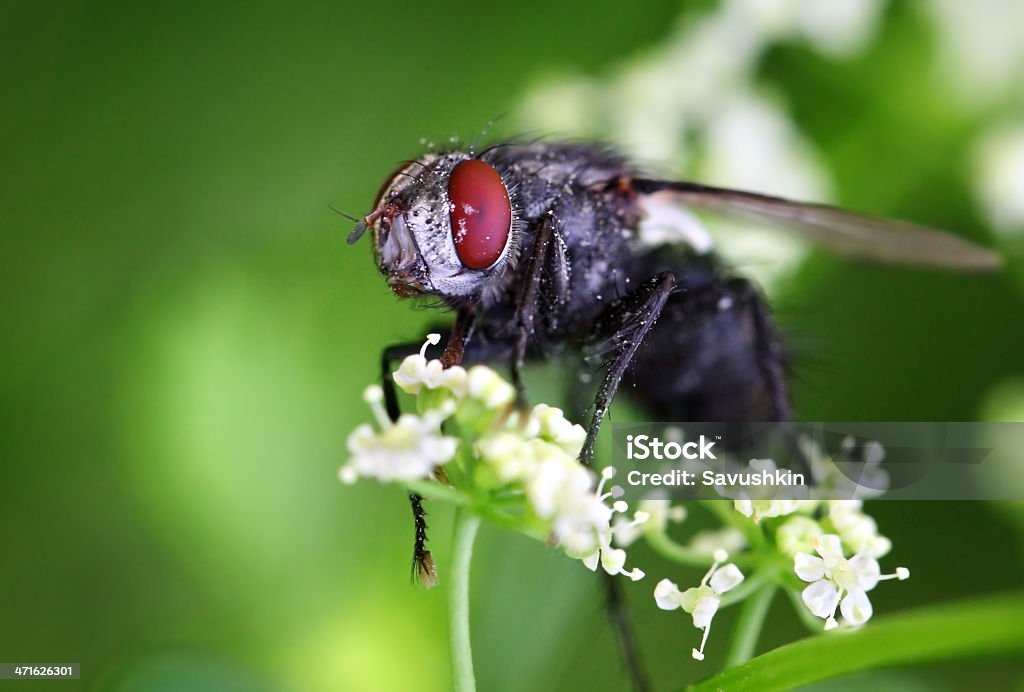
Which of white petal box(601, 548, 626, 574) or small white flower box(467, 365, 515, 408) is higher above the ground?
small white flower box(467, 365, 515, 408)

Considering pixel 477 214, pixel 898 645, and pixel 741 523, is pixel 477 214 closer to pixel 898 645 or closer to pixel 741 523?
pixel 741 523

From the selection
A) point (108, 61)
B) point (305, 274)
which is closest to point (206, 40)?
point (108, 61)

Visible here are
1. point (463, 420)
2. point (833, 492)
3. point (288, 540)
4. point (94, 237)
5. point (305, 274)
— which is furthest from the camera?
point (94, 237)

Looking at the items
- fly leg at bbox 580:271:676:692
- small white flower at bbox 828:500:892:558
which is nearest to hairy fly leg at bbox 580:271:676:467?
fly leg at bbox 580:271:676:692

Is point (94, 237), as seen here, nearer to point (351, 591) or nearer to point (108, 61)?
point (108, 61)

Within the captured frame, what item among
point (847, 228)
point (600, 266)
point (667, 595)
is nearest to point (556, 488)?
point (667, 595)

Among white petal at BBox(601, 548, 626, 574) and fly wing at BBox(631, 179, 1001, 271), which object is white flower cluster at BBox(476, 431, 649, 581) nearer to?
white petal at BBox(601, 548, 626, 574)
